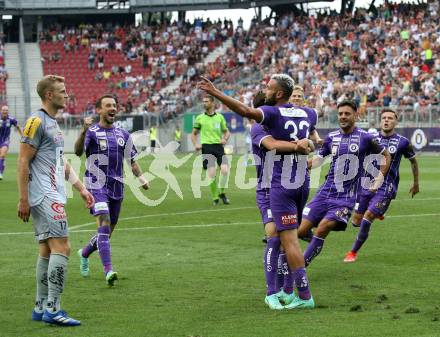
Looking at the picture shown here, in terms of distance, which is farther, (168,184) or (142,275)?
(168,184)

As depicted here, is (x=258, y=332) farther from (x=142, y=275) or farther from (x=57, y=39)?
(x=57, y=39)

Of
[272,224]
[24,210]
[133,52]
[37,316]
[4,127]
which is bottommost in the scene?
[133,52]

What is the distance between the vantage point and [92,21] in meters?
71.9

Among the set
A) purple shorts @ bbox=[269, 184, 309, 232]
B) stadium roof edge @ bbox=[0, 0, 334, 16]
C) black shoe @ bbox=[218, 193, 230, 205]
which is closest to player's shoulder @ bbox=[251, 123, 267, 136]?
purple shorts @ bbox=[269, 184, 309, 232]

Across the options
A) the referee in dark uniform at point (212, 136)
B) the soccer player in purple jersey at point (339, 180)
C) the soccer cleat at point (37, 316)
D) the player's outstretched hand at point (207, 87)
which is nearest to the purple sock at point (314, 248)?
the soccer player in purple jersey at point (339, 180)

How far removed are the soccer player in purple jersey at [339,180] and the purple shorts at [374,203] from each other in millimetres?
1387

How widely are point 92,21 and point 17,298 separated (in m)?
63.2

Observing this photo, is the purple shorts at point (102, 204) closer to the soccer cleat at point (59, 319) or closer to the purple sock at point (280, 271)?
the purple sock at point (280, 271)

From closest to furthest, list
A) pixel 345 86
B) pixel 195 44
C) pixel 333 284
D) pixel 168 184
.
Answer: pixel 333 284
pixel 168 184
pixel 345 86
pixel 195 44

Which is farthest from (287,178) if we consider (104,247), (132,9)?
(132,9)

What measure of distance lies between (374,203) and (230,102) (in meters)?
5.60

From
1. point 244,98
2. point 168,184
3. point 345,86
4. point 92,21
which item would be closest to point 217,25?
point 92,21

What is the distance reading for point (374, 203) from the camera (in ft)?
45.6

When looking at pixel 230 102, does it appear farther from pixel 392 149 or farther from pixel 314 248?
pixel 392 149
